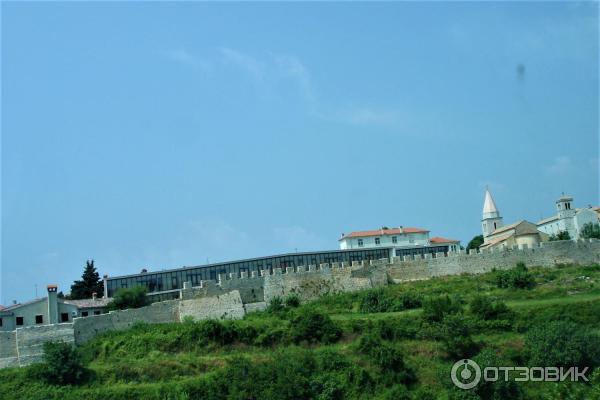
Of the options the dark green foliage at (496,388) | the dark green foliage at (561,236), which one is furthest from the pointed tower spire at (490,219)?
the dark green foliage at (496,388)

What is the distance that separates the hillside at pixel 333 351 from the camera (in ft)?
121

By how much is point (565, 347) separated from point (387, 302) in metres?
12.2

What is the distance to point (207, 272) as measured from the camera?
53.0m

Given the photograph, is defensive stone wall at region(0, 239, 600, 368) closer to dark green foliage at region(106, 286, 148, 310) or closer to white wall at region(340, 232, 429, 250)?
dark green foliage at region(106, 286, 148, 310)

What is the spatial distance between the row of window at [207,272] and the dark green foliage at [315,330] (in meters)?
8.28

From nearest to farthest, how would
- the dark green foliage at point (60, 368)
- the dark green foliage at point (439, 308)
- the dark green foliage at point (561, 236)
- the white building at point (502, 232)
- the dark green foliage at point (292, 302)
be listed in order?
1. the dark green foliage at point (60, 368)
2. the dark green foliage at point (439, 308)
3. the dark green foliage at point (292, 302)
4. the white building at point (502, 232)
5. the dark green foliage at point (561, 236)

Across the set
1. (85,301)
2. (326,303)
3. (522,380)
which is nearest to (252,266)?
(326,303)

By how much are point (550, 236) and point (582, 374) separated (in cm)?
2991

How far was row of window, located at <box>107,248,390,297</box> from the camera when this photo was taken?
51469mm

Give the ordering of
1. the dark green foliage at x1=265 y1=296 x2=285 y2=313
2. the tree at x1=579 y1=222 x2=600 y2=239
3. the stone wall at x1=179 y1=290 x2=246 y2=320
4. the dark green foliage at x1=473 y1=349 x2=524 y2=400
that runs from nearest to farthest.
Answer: the dark green foliage at x1=473 y1=349 x2=524 y2=400 < the stone wall at x1=179 y1=290 x2=246 y2=320 < the dark green foliage at x1=265 y1=296 x2=285 y2=313 < the tree at x1=579 y1=222 x2=600 y2=239

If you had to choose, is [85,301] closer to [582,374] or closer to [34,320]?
[34,320]

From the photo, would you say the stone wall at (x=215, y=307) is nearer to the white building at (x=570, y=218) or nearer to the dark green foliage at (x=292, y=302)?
the dark green foliage at (x=292, y=302)

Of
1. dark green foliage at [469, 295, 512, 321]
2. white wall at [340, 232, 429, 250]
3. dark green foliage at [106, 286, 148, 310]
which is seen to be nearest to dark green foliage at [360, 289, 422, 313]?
dark green foliage at [469, 295, 512, 321]
